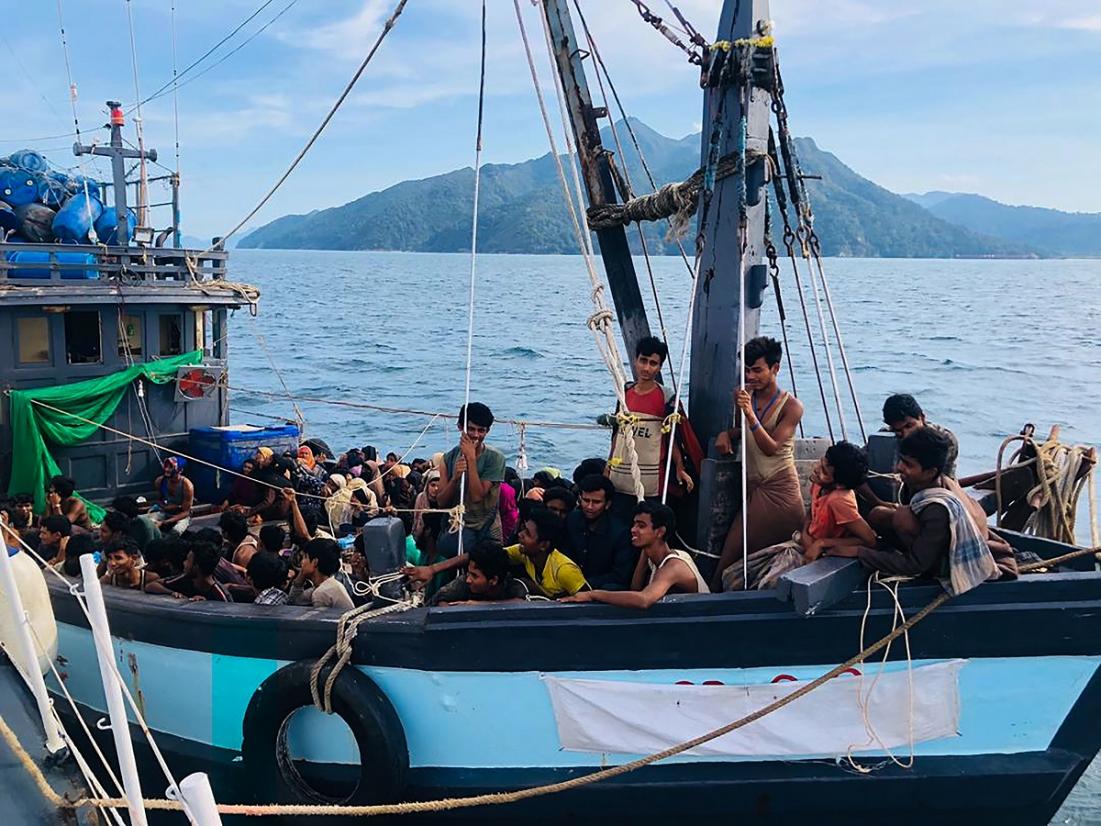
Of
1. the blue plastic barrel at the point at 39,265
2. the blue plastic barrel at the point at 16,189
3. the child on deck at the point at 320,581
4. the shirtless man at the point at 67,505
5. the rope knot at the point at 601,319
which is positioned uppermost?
the blue plastic barrel at the point at 16,189

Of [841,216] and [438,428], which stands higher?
[841,216]

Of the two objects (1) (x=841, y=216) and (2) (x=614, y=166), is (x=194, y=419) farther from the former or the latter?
(1) (x=841, y=216)

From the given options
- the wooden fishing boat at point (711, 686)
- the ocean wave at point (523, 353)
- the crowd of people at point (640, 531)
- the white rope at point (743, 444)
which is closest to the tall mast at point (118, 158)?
the crowd of people at point (640, 531)

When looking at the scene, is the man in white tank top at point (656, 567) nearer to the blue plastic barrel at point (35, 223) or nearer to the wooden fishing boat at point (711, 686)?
the wooden fishing boat at point (711, 686)

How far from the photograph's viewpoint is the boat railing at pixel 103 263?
1053 centimetres

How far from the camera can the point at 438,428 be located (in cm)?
2564

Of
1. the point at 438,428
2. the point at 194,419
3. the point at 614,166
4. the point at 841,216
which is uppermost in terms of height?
the point at 841,216

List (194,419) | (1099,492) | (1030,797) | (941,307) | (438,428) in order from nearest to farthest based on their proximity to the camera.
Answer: (1030,797) < (194,419) < (1099,492) < (438,428) < (941,307)

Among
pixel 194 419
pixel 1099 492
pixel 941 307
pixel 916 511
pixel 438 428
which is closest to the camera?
pixel 916 511

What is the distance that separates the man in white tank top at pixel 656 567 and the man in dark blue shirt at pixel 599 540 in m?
0.31

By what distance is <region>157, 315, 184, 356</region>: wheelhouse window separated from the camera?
468 inches

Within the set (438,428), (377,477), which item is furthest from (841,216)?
(377,477)

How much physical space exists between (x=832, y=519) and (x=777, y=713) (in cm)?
107

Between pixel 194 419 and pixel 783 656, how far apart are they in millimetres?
9339
